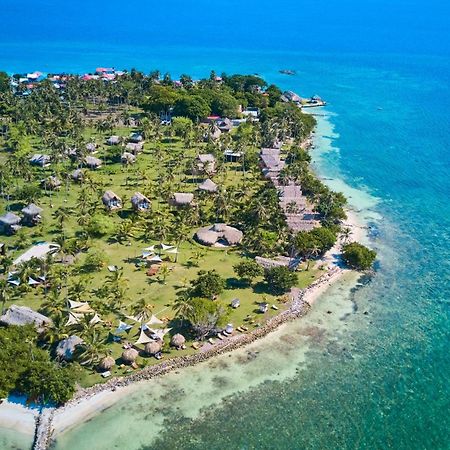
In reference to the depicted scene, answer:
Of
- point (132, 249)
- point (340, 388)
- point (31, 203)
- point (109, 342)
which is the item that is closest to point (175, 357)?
point (109, 342)

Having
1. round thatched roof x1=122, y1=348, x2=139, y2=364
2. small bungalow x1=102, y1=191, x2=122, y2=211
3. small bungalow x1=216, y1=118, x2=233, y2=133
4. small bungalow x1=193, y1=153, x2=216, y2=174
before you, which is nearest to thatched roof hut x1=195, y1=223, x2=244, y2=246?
small bungalow x1=102, y1=191, x2=122, y2=211

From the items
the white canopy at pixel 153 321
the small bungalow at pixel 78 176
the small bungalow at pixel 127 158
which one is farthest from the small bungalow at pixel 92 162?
the white canopy at pixel 153 321

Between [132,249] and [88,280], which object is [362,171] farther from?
[88,280]

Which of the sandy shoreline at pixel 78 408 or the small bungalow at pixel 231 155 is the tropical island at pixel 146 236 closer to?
the small bungalow at pixel 231 155

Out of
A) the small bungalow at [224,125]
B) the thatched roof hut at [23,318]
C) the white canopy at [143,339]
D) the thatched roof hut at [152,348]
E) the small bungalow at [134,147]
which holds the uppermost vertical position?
the small bungalow at [224,125]

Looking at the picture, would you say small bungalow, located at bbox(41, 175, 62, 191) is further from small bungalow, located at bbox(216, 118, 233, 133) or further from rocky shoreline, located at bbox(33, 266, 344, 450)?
small bungalow, located at bbox(216, 118, 233, 133)

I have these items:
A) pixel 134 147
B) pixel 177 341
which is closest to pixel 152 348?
pixel 177 341
